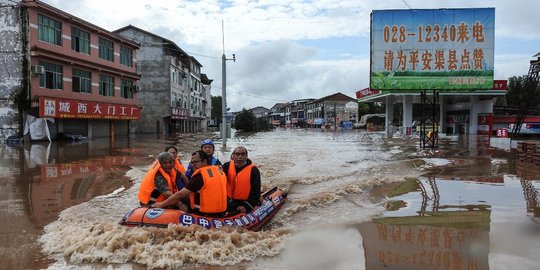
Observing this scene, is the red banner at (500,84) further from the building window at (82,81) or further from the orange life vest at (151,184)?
the orange life vest at (151,184)

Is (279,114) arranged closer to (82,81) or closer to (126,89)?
(126,89)

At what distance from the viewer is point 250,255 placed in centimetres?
598

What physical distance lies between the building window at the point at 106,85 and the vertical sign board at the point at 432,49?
73.7ft

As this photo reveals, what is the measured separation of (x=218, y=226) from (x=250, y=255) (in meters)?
0.82

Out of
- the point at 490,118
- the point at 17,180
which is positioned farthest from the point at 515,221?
the point at 490,118

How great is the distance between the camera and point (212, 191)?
263 inches

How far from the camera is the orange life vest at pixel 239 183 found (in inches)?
293

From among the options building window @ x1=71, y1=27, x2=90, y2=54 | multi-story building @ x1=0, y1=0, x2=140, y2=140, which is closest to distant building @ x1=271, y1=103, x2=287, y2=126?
multi-story building @ x1=0, y1=0, x2=140, y2=140

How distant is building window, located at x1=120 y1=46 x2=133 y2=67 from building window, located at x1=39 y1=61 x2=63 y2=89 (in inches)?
358

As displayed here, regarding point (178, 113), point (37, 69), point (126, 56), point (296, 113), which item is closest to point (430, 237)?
point (37, 69)

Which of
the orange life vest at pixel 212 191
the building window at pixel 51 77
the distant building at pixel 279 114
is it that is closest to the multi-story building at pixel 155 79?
the building window at pixel 51 77

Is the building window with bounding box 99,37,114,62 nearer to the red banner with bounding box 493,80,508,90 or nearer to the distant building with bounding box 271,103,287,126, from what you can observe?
the red banner with bounding box 493,80,508,90

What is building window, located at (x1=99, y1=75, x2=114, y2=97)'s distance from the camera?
3444cm

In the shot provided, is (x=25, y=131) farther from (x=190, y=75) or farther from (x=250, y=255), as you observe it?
(x=190, y=75)
